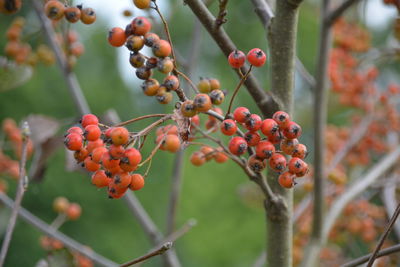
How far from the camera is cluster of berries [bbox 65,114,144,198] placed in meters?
0.61

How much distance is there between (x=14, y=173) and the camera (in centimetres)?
178

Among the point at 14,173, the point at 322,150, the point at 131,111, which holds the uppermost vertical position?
the point at 14,173

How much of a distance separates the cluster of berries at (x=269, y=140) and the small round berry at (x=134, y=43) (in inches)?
6.5

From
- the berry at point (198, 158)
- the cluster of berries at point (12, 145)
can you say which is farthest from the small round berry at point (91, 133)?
the cluster of berries at point (12, 145)

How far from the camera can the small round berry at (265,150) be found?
26.2 inches

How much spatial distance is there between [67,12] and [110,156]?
0.84 ft

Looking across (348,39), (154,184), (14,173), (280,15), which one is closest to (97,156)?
(280,15)

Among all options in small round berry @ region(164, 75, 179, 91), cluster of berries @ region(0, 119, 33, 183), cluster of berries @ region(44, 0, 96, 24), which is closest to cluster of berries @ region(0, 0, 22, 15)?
cluster of berries @ region(44, 0, 96, 24)

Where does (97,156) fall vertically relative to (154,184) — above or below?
above

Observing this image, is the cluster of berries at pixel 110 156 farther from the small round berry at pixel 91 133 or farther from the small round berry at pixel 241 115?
the small round berry at pixel 241 115

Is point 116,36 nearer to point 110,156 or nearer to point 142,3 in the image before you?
point 142,3

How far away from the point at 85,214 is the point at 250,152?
5.52 m

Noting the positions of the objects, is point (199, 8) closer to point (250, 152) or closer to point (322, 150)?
point (250, 152)

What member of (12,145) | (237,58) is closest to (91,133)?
(237,58)
